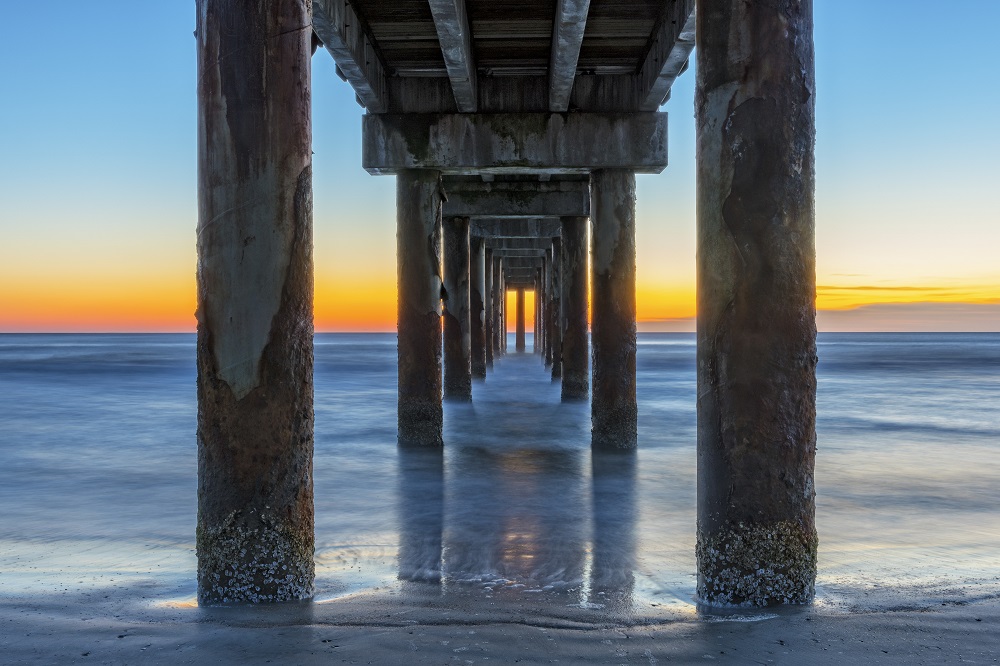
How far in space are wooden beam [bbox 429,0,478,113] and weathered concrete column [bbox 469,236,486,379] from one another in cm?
879

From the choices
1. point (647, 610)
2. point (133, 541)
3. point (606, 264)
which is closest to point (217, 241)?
point (647, 610)

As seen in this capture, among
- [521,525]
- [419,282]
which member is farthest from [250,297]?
[419,282]

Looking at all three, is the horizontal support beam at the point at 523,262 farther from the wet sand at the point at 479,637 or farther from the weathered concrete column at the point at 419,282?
the wet sand at the point at 479,637

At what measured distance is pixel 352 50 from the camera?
22.2 feet

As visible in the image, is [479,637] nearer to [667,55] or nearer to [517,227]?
[667,55]

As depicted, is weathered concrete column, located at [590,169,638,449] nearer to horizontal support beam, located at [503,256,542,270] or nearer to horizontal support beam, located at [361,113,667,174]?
horizontal support beam, located at [361,113,667,174]

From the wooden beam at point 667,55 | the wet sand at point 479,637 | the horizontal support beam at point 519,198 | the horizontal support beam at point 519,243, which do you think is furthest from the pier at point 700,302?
the horizontal support beam at point 519,243

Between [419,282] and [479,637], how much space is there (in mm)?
5985

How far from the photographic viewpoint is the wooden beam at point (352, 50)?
6117 millimetres

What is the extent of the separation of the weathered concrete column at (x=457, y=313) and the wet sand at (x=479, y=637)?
9.30 meters

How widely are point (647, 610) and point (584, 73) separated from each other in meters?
6.48

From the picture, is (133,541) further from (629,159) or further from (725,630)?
(629,159)

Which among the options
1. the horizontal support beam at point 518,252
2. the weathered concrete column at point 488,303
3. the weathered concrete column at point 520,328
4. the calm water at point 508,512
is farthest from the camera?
the weathered concrete column at point 520,328

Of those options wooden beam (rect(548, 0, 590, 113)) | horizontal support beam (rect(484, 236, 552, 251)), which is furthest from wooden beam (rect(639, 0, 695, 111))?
horizontal support beam (rect(484, 236, 552, 251))
